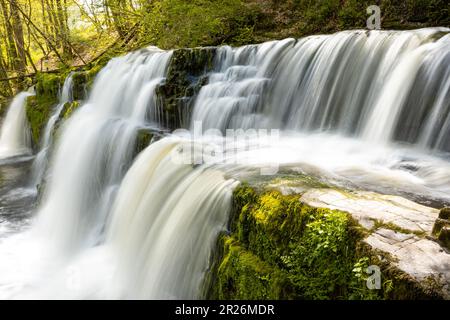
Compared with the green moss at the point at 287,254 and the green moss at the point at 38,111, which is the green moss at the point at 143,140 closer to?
the green moss at the point at 287,254

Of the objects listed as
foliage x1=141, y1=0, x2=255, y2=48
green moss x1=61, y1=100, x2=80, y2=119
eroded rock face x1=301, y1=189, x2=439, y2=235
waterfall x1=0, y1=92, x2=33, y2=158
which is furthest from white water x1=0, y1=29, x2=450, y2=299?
waterfall x1=0, y1=92, x2=33, y2=158

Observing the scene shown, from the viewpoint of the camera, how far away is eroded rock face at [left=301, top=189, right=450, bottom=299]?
6.78ft

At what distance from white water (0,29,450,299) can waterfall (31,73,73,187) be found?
38.2 inches

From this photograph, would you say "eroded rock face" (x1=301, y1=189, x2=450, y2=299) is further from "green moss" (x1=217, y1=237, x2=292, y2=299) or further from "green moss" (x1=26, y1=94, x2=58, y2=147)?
"green moss" (x1=26, y1=94, x2=58, y2=147)

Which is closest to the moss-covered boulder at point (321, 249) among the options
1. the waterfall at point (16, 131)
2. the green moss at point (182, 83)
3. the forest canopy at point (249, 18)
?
the green moss at point (182, 83)

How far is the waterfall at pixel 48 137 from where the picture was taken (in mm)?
9266

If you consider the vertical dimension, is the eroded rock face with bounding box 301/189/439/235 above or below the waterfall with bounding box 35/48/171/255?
above

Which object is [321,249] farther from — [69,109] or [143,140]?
[69,109]

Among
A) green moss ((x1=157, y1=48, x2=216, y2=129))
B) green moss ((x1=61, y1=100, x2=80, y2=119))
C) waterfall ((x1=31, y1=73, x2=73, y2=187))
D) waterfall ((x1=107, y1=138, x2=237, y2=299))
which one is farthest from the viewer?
green moss ((x1=61, y1=100, x2=80, y2=119))

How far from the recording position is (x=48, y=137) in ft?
33.4

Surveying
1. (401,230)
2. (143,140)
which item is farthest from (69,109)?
(401,230)

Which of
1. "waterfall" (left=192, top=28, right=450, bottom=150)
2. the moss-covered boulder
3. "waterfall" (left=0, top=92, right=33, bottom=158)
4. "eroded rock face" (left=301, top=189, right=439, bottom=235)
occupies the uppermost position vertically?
Answer: "waterfall" (left=192, top=28, right=450, bottom=150)

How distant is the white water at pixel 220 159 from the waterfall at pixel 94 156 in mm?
31
